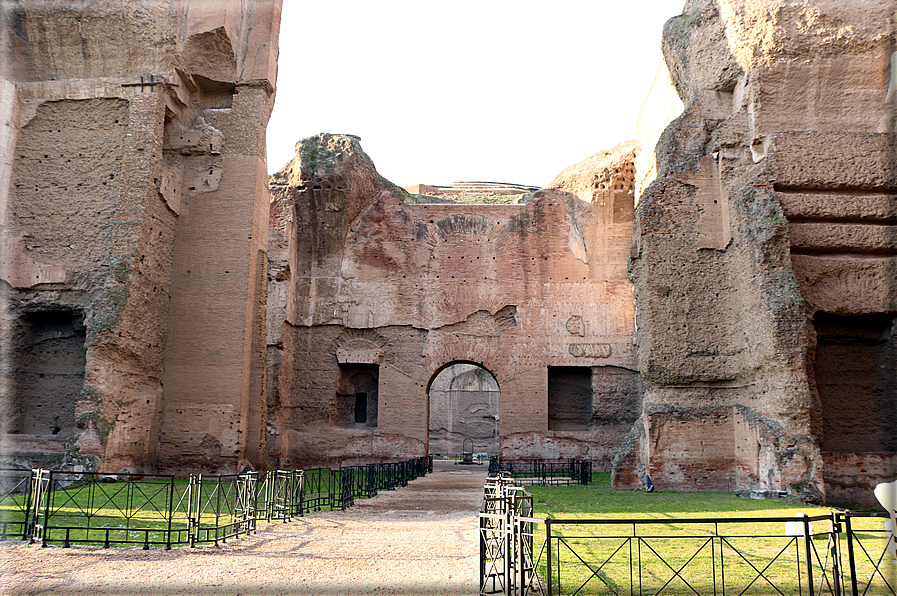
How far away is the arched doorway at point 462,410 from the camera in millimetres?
28203

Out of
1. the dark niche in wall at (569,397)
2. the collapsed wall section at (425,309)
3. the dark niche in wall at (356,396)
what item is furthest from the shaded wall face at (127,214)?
the dark niche in wall at (569,397)

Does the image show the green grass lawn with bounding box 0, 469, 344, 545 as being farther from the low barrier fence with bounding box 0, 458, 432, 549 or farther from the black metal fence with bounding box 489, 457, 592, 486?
the black metal fence with bounding box 489, 457, 592, 486

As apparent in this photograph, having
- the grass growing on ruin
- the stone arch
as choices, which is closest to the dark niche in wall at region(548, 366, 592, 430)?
the stone arch

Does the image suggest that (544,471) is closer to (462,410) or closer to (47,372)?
(47,372)

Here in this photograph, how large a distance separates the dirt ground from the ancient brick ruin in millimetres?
5674

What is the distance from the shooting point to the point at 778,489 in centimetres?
969

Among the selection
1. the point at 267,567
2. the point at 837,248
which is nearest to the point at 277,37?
the point at 837,248

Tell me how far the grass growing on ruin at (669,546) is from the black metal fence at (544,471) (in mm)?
3059

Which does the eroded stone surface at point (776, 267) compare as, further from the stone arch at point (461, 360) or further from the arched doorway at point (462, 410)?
the arched doorway at point (462, 410)

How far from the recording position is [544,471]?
49.1 ft

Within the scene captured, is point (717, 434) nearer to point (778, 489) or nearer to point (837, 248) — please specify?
point (778, 489)

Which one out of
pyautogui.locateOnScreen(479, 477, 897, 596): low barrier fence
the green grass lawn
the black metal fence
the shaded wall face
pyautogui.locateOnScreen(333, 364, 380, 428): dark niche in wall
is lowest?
the black metal fence

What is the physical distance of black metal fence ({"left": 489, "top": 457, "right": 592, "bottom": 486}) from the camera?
13.6 m

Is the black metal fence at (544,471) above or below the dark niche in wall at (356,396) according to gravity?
below
